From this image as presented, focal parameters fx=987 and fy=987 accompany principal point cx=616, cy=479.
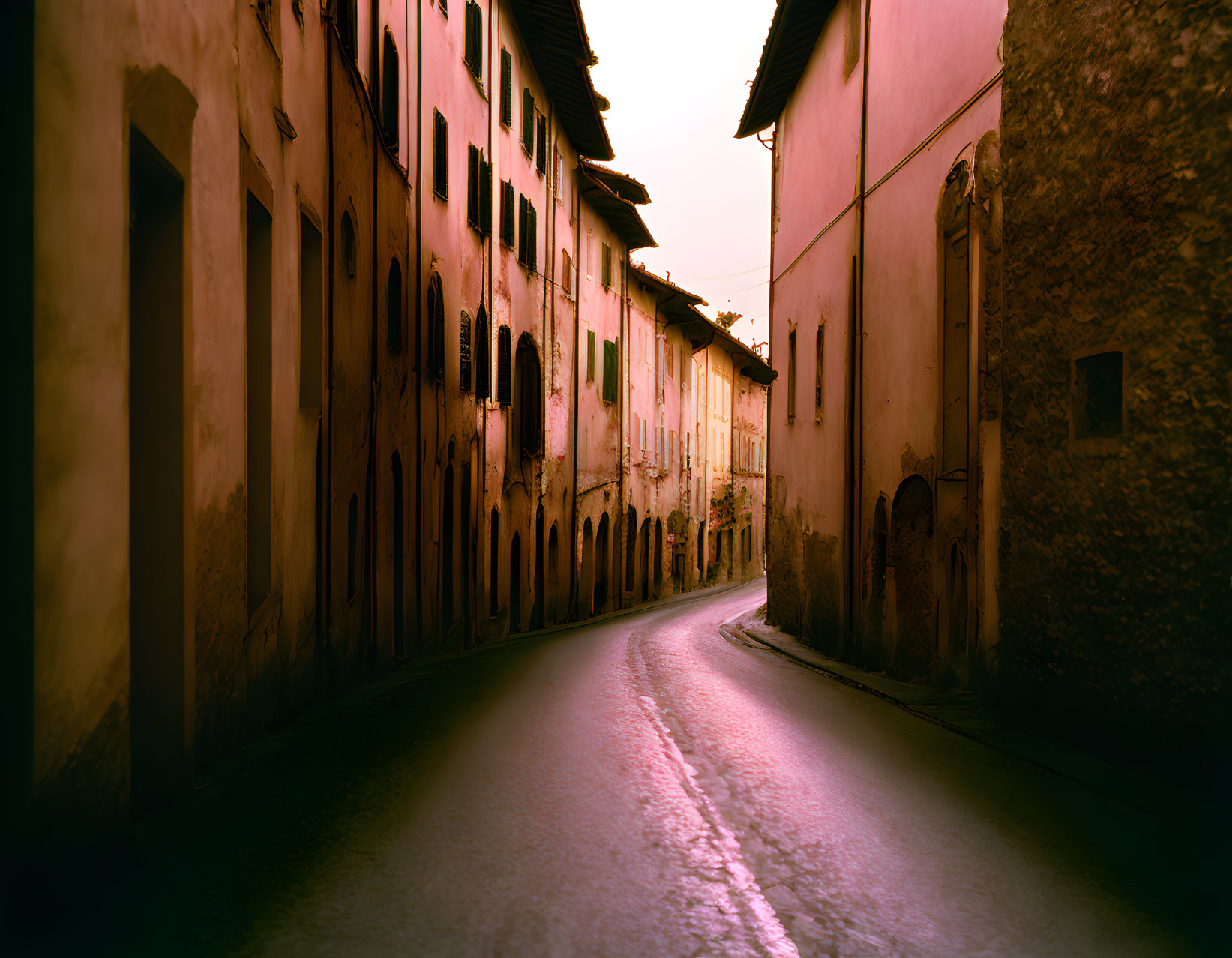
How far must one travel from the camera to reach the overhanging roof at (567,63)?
18188mm

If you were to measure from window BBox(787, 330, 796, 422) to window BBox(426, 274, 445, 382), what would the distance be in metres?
7.22

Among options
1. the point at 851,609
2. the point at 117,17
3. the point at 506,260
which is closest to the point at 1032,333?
the point at 117,17

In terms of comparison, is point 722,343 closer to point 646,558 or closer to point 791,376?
point 646,558

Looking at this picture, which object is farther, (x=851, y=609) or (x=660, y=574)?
(x=660, y=574)

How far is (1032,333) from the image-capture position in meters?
6.58

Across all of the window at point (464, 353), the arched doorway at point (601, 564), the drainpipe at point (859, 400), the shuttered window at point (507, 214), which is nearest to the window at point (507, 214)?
the shuttered window at point (507, 214)

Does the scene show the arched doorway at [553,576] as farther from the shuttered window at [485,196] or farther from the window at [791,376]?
the shuttered window at [485,196]

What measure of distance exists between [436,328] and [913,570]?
7.14 meters

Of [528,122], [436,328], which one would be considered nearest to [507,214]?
[528,122]

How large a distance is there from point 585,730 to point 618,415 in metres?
21.9

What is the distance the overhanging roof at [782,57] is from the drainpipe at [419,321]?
5.82 metres

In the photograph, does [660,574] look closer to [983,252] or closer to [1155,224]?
[983,252]

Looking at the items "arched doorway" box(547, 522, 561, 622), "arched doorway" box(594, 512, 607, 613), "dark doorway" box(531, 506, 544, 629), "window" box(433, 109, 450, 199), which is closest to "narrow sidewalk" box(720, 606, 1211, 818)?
"window" box(433, 109, 450, 199)

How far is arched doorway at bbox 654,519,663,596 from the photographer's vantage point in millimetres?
32469
